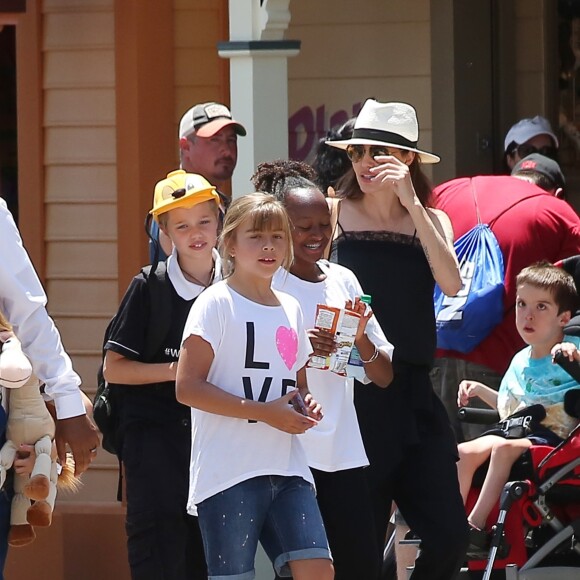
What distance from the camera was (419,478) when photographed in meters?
5.10

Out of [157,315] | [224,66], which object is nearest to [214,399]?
[157,315]

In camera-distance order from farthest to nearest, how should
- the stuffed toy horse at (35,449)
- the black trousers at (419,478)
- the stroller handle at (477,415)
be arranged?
the stroller handle at (477,415), the black trousers at (419,478), the stuffed toy horse at (35,449)

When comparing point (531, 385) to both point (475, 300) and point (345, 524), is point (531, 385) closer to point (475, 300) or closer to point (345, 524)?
point (475, 300)

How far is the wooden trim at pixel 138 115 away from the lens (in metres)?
7.39

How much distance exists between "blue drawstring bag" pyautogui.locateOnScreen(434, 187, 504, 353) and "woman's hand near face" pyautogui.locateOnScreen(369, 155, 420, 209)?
Result: 107 cm

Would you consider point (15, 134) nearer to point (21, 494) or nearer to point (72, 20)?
point (72, 20)

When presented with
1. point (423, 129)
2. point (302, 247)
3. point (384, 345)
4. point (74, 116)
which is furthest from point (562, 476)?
point (74, 116)

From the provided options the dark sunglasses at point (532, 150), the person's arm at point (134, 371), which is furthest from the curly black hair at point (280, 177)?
the dark sunglasses at point (532, 150)

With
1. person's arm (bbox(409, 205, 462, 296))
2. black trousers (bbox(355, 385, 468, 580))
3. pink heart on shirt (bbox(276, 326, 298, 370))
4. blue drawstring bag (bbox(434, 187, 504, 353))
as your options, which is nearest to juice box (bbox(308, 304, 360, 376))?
pink heart on shirt (bbox(276, 326, 298, 370))

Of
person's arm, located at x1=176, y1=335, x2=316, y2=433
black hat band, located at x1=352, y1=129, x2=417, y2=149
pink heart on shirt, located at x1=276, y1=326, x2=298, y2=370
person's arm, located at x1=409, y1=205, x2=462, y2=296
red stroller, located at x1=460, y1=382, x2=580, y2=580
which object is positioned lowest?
red stroller, located at x1=460, y1=382, x2=580, y2=580

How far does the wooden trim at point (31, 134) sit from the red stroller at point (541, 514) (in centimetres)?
305

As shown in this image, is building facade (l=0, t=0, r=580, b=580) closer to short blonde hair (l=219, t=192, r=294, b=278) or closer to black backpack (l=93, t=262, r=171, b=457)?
black backpack (l=93, t=262, r=171, b=457)

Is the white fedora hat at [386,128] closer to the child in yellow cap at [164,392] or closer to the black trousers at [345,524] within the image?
the child in yellow cap at [164,392]

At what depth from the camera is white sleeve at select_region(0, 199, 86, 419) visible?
404 centimetres
